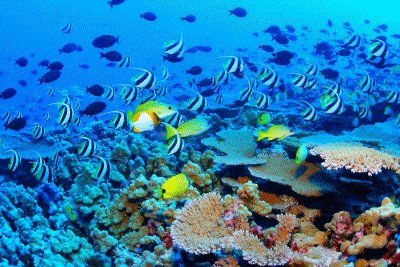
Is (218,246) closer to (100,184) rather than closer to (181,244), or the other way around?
(181,244)

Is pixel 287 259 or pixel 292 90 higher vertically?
pixel 287 259

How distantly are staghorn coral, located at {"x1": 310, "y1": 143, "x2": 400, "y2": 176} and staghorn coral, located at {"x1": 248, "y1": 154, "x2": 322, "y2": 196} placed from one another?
481mm

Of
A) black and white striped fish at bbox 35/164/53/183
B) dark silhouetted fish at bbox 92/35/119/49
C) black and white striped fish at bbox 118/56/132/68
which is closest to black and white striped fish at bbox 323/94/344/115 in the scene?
black and white striped fish at bbox 118/56/132/68

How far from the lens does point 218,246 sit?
10.1ft

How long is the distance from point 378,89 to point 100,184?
11224mm

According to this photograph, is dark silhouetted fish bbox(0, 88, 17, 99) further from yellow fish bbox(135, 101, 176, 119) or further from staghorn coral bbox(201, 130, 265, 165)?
yellow fish bbox(135, 101, 176, 119)

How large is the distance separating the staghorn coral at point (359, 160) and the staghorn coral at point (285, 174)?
1.58 feet

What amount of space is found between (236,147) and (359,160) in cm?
215

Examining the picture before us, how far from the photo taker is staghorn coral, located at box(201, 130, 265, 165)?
475 centimetres

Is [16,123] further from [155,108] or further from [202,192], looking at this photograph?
[202,192]

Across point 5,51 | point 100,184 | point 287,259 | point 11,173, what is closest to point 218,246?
point 287,259

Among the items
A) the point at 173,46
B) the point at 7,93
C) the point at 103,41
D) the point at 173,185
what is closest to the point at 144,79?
the point at 173,46

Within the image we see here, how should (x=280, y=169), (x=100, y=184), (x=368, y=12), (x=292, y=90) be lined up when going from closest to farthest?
(x=280, y=169), (x=100, y=184), (x=292, y=90), (x=368, y=12)

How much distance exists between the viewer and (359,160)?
3.74 metres
